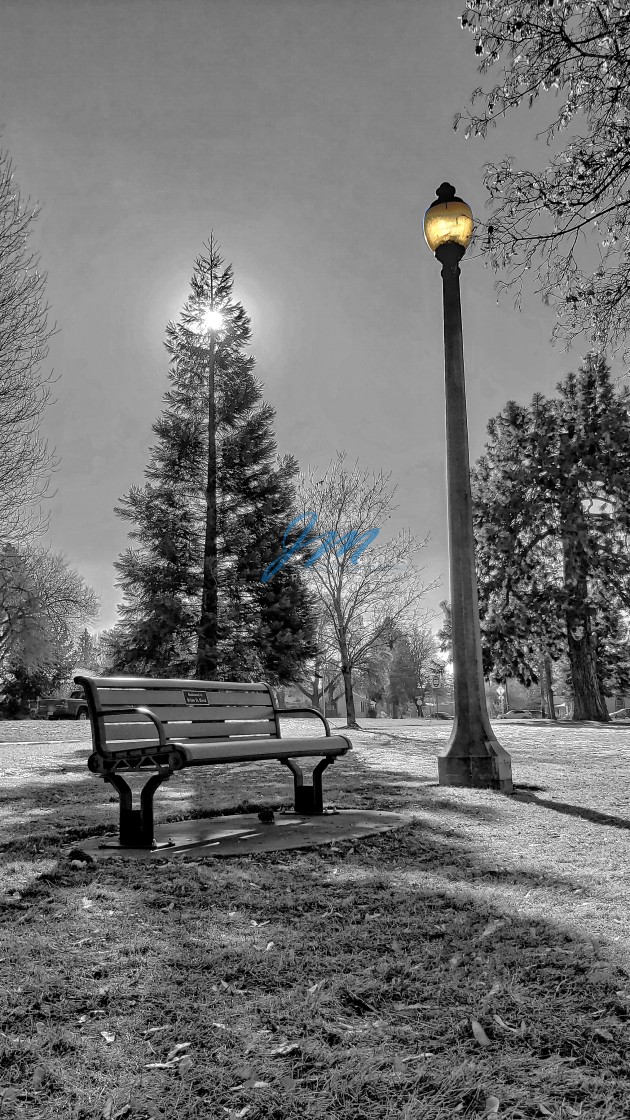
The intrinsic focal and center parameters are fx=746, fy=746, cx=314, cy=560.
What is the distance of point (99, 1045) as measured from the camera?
197cm

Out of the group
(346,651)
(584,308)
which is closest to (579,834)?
(584,308)

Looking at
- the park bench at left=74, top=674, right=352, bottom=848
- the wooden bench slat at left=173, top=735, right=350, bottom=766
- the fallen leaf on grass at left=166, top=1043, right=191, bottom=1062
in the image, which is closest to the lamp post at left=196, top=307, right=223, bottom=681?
the park bench at left=74, top=674, right=352, bottom=848

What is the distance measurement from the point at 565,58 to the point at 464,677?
558 centimetres

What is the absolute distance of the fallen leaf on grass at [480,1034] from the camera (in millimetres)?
1968

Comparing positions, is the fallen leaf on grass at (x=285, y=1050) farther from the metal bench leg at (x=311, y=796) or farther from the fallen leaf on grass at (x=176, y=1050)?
the metal bench leg at (x=311, y=796)

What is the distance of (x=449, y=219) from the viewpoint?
787 cm

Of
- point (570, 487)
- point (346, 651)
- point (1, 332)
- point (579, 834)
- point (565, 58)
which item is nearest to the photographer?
point (579, 834)

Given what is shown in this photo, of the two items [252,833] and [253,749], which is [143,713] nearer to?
[253,749]

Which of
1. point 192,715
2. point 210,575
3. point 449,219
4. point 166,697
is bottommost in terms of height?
point 192,715

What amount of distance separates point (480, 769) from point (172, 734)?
3.21 meters

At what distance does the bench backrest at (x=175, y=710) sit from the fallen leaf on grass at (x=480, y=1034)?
118 inches

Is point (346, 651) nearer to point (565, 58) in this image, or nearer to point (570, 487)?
point (570, 487)

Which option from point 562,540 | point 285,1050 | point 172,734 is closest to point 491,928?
point 285,1050

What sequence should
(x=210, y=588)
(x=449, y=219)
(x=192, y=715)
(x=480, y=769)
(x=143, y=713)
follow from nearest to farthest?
(x=143, y=713)
(x=192, y=715)
(x=480, y=769)
(x=449, y=219)
(x=210, y=588)
